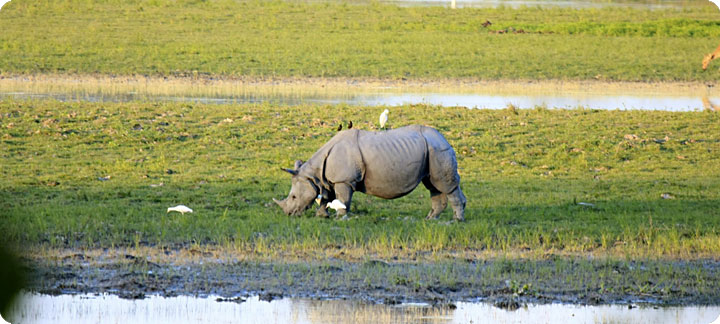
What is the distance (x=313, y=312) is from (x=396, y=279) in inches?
39.0

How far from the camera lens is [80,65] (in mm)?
25844

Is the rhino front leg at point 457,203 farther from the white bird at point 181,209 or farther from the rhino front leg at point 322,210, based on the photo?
the white bird at point 181,209

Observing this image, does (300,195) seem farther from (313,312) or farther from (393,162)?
(313,312)

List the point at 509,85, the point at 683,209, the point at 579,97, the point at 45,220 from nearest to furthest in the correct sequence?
the point at 45,220 → the point at 683,209 → the point at 579,97 → the point at 509,85

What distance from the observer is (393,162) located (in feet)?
32.6

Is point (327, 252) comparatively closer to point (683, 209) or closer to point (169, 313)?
point (169, 313)

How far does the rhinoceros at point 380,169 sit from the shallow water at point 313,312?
3.07 m

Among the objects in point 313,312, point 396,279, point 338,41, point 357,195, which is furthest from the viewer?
point 338,41

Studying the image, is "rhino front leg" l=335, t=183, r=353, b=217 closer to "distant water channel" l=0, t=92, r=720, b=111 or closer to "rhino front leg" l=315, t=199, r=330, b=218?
"rhino front leg" l=315, t=199, r=330, b=218

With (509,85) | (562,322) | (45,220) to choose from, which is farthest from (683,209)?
(509,85)

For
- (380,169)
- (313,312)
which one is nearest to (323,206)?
(380,169)

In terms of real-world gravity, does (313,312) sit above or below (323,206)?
above

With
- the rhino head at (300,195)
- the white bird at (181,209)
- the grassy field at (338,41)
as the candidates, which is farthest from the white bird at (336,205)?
the grassy field at (338,41)

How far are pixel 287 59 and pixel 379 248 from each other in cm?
1943
